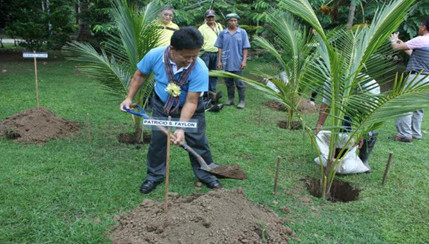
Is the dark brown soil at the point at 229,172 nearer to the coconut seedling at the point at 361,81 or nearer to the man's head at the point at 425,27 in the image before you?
the coconut seedling at the point at 361,81

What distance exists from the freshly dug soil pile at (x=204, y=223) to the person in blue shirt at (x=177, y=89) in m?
0.54

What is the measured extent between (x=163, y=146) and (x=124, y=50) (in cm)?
168

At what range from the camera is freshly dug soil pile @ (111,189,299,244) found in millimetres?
2355

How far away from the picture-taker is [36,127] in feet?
14.8

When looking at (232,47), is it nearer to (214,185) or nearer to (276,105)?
(276,105)

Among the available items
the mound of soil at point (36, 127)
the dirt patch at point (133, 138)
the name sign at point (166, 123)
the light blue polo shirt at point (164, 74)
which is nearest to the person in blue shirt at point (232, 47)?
the dirt patch at point (133, 138)

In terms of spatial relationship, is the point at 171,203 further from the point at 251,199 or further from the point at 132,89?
the point at 132,89

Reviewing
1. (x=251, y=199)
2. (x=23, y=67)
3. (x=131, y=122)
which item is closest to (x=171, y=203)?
(x=251, y=199)

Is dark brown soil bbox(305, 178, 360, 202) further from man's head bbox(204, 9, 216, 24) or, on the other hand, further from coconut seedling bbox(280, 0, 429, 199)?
man's head bbox(204, 9, 216, 24)

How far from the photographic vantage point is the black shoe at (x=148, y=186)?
3.19 metres

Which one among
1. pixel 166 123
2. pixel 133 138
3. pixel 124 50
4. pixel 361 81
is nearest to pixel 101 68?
pixel 124 50

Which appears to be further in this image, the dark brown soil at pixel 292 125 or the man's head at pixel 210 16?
the man's head at pixel 210 16

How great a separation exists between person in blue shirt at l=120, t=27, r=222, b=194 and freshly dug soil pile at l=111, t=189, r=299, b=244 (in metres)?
→ 0.54

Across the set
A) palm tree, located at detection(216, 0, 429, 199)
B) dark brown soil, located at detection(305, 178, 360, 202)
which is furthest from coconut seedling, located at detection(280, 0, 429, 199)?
dark brown soil, located at detection(305, 178, 360, 202)
